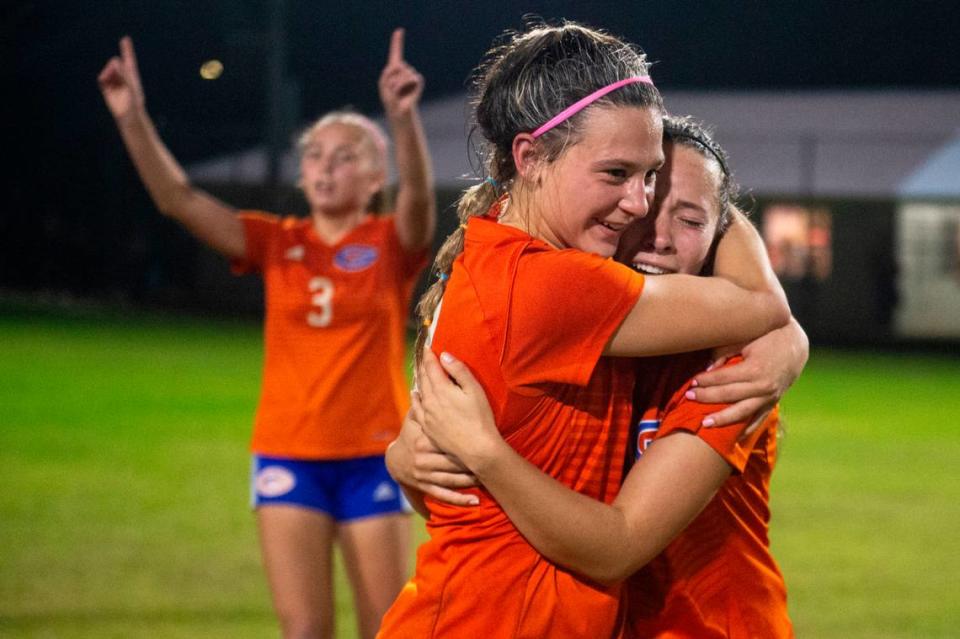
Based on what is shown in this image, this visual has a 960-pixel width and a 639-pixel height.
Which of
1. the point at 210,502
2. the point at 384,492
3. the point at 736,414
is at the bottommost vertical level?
the point at 210,502

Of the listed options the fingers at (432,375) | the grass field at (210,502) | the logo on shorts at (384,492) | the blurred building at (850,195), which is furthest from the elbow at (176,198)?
the blurred building at (850,195)

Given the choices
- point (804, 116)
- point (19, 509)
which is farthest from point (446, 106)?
point (19, 509)

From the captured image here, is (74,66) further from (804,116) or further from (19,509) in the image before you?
(19,509)

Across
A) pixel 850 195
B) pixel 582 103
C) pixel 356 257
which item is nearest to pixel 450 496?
pixel 582 103

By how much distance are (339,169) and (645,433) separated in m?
3.09

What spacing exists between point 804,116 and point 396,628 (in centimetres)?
2627

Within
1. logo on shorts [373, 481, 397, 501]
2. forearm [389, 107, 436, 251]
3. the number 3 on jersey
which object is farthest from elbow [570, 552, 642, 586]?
the number 3 on jersey

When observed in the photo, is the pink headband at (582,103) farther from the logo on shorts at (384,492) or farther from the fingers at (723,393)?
the logo on shorts at (384,492)

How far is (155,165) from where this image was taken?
4992 millimetres

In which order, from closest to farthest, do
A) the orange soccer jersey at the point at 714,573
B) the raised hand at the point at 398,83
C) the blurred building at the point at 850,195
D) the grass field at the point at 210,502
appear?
the orange soccer jersey at the point at 714,573, the raised hand at the point at 398,83, the grass field at the point at 210,502, the blurred building at the point at 850,195

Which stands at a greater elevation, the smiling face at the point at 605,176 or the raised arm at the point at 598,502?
the smiling face at the point at 605,176

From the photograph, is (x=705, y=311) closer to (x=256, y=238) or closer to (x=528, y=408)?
(x=528, y=408)

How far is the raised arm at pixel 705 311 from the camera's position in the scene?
2.29 m

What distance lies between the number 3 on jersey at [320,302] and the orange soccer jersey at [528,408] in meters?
2.79
